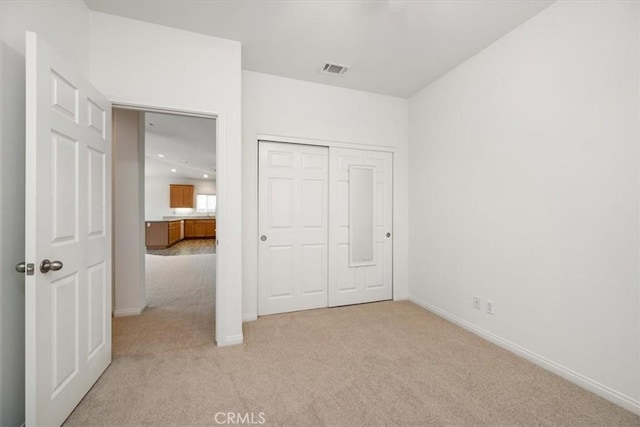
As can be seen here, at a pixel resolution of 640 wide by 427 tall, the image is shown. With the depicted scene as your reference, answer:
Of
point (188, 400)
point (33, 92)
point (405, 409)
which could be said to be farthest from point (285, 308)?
point (33, 92)

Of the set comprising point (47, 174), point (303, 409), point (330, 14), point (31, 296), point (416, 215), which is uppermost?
point (330, 14)

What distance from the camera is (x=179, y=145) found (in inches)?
257

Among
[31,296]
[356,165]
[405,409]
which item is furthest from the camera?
[356,165]

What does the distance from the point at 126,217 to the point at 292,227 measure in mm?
2008

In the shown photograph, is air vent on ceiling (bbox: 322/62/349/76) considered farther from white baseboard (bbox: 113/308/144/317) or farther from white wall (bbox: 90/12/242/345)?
white baseboard (bbox: 113/308/144/317)

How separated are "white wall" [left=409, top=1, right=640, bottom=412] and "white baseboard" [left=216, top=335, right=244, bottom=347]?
2298 mm

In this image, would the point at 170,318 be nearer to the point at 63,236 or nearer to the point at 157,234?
the point at 63,236

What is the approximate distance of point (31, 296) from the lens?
4.07 ft

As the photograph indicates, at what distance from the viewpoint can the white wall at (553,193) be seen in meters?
1.67

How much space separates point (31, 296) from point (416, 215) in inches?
140

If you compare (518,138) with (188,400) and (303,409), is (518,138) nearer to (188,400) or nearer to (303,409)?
(303,409)

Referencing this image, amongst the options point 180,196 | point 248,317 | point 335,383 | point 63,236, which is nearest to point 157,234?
point 180,196

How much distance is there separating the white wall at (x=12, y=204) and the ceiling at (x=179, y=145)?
1799 millimetres

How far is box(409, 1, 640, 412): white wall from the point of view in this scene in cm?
167
